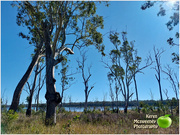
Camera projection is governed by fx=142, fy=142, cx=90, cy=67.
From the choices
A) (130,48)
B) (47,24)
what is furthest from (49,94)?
(130,48)

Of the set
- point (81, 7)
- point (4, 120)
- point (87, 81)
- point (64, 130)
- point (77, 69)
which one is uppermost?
Answer: point (81, 7)

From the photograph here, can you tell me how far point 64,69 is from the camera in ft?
76.2

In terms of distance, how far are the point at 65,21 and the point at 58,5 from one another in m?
0.98

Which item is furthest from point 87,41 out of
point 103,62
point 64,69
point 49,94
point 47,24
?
point 64,69

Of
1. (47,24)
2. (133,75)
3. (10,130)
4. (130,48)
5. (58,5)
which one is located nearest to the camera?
(10,130)

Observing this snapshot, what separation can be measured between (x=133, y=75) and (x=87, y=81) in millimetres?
6516

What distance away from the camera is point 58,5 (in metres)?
7.39

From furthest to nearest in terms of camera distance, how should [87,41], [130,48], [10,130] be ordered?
[130,48] < [87,41] < [10,130]

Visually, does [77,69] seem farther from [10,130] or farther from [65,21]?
[10,130]

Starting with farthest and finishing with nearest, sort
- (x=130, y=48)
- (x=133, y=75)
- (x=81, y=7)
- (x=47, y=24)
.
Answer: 1. (x=130, y=48)
2. (x=133, y=75)
3. (x=81, y=7)
4. (x=47, y=24)

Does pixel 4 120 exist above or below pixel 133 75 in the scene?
below

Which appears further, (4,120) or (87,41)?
(87,41)

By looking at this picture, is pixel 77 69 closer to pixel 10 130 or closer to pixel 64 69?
pixel 64 69

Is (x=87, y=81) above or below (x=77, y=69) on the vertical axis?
below
